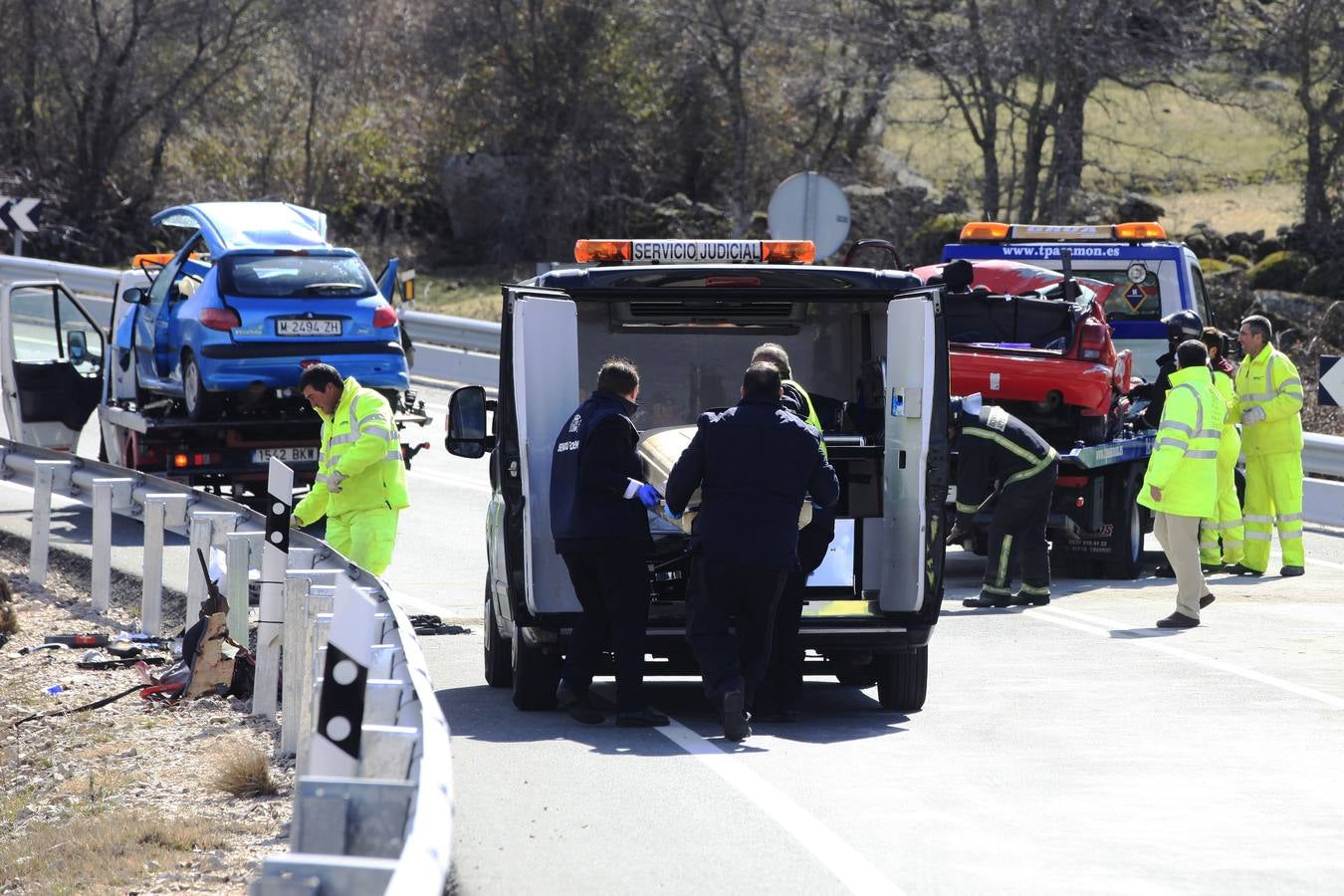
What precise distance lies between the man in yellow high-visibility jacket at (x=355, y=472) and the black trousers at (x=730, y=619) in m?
2.32

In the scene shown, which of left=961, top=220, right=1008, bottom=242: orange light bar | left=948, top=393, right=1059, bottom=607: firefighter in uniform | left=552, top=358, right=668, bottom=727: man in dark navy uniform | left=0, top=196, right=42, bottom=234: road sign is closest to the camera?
left=552, top=358, right=668, bottom=727: man in dark navy uniform

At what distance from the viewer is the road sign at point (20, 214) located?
2752 cm

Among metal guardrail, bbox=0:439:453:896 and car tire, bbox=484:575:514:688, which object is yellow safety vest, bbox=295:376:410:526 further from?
car tire, bbox=484:575:514:688

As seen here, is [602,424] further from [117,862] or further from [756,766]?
[117,862]

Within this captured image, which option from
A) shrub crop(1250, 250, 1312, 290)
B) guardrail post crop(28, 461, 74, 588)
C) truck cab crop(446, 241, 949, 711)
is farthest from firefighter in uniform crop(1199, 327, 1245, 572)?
shrub crop(1250, 250, 1312, 290)

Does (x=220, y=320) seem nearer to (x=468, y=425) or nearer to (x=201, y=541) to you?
(x=201, y=541)

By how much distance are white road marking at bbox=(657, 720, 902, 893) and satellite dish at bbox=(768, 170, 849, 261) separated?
10.7 meters

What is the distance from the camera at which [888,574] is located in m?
9.16

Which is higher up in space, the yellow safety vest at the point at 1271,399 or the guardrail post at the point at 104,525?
the yellow safety vest at the point at 1271,399

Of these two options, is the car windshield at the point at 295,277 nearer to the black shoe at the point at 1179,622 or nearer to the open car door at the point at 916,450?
the black shoe at the point at 1179,622

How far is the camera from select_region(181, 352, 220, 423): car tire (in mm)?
15133

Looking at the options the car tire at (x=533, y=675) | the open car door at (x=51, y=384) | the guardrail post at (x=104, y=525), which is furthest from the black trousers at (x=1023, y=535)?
the open car door at (x=51, y=384)

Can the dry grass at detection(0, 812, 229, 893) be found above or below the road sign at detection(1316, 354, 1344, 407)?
below

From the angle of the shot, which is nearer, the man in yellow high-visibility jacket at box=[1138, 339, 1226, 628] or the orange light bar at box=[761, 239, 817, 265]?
the orange light bar at box=[761, 239, 817, 265]
